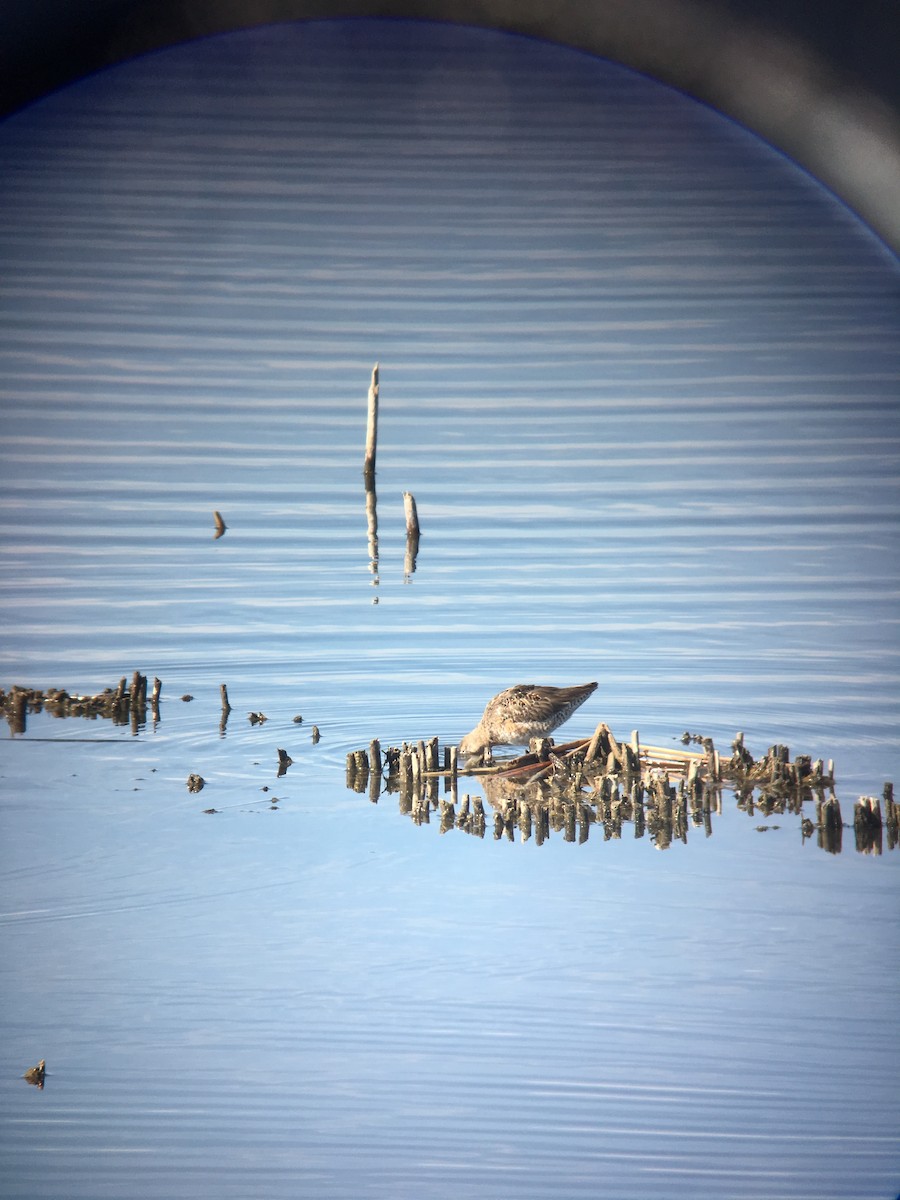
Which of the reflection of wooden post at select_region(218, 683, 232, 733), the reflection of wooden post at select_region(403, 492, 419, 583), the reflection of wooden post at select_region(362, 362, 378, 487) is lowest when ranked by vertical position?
the reflection of wooden post at select_region(218, 683, 232, 733)

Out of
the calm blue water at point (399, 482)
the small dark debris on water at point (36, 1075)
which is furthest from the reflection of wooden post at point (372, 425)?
the small dark debris on water at point (36, 1075)

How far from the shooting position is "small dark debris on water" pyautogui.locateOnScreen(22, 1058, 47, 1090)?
1655 millimetres

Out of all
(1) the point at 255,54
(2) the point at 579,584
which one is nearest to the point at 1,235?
(1) the point at 255,54

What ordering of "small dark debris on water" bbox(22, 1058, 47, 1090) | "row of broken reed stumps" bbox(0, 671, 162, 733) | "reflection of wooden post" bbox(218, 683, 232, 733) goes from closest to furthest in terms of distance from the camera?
1. "small dark debris on water" bbox(22, 1058, 47, 1090)
2. "row of broken reed stumps" bbox(0, 671, 162, 733)
3. "reflection of wooden post" bbox(218, 683, 232, 733)

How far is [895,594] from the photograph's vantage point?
1964mm

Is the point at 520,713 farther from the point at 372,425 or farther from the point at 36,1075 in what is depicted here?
the point at 36,1075

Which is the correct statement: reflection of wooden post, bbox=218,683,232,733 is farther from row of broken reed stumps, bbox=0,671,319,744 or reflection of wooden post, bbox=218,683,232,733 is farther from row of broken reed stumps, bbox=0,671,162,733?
row of broken reed stumps, bbox=0,671,162,733

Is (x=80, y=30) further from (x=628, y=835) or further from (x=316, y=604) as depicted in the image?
(x=628, y=835)

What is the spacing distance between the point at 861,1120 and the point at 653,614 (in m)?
0.84

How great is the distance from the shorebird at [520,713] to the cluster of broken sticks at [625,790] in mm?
40

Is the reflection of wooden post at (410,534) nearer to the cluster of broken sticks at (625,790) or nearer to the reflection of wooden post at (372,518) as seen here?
the reflection of wooden post at (372,518)

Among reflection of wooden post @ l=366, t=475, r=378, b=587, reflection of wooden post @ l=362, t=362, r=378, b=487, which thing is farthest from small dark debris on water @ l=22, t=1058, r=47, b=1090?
reflection of wooden post @ l=362, t=362, r=378, b=487

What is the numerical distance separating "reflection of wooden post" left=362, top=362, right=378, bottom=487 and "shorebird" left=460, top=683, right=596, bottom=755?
47 cm

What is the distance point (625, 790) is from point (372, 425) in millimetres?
769
